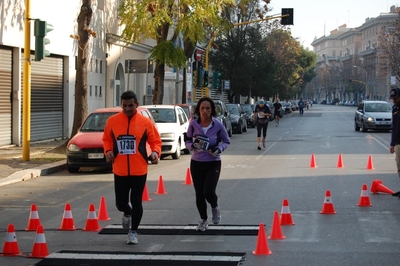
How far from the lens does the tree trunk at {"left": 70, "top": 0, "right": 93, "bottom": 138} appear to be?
73.8 ft

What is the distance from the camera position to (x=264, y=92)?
6519 cm

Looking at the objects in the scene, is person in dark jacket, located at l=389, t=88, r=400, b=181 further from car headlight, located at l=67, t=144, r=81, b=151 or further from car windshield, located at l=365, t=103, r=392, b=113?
car windshield, located at l=365, t=103, r=392, b=113

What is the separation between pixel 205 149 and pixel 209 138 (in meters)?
0.16

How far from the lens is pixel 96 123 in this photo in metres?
19.6

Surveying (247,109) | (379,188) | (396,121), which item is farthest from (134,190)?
(247,109)

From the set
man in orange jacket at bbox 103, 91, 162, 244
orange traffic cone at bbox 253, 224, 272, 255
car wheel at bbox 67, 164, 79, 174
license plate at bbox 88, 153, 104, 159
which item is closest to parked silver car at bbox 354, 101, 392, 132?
car wheel at bbox 67, 164, 79, 174

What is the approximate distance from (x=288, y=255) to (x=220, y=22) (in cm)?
2482

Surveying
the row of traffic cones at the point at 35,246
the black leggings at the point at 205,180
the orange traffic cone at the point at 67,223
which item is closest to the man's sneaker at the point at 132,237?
the row of traffic cones at the point at 35,246

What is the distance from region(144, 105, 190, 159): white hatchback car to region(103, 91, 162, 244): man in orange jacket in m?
13.1

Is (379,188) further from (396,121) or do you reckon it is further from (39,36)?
(39,36)

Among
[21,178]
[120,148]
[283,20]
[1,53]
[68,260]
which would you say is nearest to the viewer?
[68,260]

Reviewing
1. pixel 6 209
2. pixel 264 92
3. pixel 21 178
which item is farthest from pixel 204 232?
pixel 264 92

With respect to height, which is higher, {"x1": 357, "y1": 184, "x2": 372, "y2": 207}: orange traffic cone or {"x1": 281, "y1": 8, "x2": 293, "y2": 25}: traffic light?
{"x1": 281, "y1": 8, "x2": 293, "y2": 25}: traffic light

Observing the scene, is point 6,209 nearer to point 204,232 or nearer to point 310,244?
point 204,232
